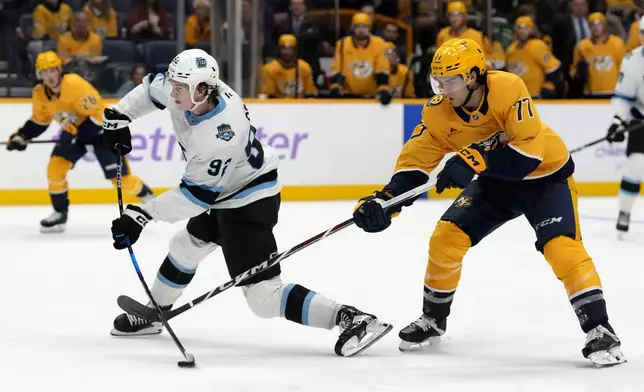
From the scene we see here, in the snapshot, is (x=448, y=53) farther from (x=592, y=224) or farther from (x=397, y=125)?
(x=397, y=125)

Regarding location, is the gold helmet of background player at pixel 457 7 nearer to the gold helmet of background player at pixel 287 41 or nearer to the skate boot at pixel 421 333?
the gold helmet of background player at pixel 287 41

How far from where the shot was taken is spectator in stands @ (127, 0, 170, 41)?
28.7ft

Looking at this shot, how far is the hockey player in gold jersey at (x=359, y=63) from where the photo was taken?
29.2 ft

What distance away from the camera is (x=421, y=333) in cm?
370

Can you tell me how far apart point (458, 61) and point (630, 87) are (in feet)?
11.3

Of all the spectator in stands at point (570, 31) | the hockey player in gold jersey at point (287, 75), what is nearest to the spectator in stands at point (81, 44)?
the hockey player in gold jersey at point (287, 75)

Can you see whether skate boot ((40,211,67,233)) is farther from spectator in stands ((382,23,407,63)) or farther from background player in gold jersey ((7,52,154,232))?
spectator in stands ((382,23,407,63))

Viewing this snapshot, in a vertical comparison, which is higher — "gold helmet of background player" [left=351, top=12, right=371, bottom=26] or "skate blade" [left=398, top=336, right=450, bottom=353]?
"gold helmet of background player" [left=351, top=12, right=371, bottom=26]

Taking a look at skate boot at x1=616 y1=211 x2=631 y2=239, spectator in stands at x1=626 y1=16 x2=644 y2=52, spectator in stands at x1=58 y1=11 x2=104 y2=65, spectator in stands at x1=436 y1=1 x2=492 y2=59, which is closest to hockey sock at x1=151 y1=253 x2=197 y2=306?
skate boot at x1=616 y1=211 x2=631 y2=239

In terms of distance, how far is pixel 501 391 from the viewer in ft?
10.4

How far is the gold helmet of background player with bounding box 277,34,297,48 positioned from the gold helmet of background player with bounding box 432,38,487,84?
5540mm

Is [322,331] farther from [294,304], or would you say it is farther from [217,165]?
[217,165]

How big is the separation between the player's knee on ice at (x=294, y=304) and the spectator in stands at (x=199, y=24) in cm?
555

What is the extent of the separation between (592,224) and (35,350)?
14.7 ft
